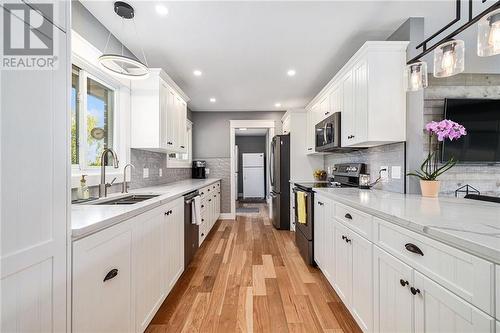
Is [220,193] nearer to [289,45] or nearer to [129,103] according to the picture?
[129,103]

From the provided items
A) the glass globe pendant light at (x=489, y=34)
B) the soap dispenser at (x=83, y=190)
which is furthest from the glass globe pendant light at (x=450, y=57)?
the soap dispenser at (x=83, y=190)

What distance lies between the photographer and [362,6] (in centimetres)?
185

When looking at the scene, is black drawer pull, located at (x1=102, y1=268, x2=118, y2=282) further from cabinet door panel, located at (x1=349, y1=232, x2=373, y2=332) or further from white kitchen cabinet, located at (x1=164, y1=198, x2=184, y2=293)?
cabinet door panel, located at (x1=349, y1=232, x2=373, y2=332)

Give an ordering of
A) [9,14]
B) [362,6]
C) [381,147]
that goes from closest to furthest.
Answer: [9,14] < [362,6] < [381,147]

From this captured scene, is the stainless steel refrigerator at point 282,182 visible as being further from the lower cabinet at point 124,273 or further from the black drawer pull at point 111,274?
the black drawer pull at point 111,274

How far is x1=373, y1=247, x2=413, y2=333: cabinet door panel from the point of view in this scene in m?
1.04

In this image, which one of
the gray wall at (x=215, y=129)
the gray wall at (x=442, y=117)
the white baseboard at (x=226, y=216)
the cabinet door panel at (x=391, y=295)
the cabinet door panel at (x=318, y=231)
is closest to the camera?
the cabinet door panel at (x=391, y=295)

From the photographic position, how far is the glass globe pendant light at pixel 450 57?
1285 millimetres

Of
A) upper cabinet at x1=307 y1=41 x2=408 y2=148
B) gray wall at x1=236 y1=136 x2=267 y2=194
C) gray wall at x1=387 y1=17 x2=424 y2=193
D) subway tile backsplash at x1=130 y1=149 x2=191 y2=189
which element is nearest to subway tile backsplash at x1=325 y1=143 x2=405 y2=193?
gray wall at x1=387 y1=17 x2=424 y2=193

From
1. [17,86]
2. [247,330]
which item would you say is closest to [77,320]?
[17,86]

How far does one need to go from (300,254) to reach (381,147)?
67.9 inches

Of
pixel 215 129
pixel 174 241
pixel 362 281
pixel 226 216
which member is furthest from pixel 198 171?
pixel 362 281

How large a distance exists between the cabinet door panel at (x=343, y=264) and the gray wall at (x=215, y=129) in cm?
363

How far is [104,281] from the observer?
1084 mm
